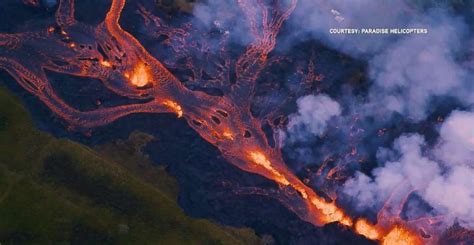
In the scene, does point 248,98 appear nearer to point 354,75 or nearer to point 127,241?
point 354,75

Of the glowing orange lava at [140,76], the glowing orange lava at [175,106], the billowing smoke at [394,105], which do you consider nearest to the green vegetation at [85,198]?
the glowing orange lava at [175,106]

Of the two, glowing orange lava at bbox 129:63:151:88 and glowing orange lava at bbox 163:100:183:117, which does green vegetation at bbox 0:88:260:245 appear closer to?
glowing orange lava at bbox 163:100:183:117

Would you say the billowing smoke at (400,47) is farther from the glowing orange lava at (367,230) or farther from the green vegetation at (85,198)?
the green vegetation at (85,198)

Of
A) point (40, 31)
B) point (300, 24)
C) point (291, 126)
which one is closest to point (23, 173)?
point (40, 31)

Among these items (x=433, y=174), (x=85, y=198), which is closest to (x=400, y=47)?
(x=433, y=174)

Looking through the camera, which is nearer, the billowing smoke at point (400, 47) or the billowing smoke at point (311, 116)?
the billowing smoke at point (311, 116)

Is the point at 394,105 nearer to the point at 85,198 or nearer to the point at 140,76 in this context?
the point at 140,76

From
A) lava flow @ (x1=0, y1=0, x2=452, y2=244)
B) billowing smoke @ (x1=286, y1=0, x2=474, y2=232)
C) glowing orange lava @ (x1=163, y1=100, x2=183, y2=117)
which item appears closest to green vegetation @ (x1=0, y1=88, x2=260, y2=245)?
lava flow @ (x1=0, y1=0, x2=452, y2=244)
